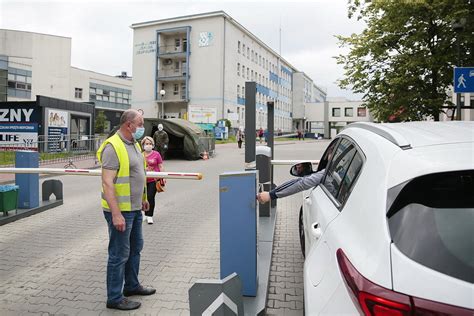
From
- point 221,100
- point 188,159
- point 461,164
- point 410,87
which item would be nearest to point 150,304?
point 461,164

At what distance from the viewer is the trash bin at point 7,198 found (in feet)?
21.9

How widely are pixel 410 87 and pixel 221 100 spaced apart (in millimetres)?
37111

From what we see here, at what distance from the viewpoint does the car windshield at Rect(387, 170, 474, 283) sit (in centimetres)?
146

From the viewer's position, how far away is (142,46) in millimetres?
57531

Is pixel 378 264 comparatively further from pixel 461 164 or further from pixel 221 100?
pixel 221 100

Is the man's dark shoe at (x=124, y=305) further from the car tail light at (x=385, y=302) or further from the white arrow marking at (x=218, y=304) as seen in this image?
the car tail light at (x=385, y=302)

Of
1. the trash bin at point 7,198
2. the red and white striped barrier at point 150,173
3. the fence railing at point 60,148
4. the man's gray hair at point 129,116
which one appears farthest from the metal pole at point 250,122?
the fence railing at point 60,148

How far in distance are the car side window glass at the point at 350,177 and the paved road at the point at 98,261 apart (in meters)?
1.60

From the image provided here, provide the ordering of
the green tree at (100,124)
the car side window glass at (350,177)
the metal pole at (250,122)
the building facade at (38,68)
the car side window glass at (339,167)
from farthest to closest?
the green tree at (100,124)
the building facade at (38,68)
the metal pole at (250,122)
the car side window glass at (339,167)
the car side window glass at (350,177)

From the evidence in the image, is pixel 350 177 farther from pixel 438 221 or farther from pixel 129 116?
pixel 129 116

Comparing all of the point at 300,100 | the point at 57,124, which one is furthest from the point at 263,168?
the point at 300,100

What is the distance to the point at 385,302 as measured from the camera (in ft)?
4.64

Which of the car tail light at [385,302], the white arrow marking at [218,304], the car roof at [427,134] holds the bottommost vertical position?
the white arrow marking at [218,304]

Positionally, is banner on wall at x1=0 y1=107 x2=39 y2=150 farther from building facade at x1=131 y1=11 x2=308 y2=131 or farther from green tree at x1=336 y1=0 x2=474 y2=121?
building facade at x1=131 y1=11 x2=308 y2=131
